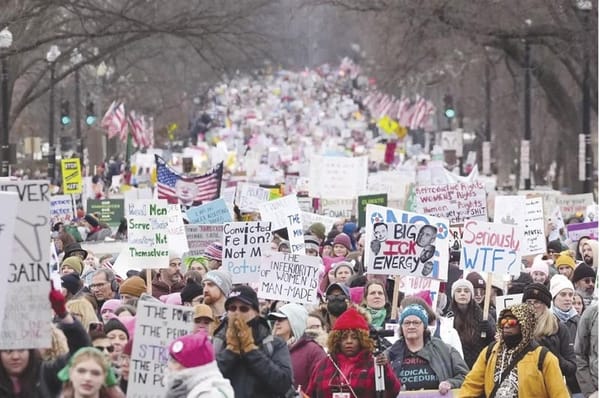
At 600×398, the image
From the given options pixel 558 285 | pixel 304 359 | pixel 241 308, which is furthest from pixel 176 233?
pixel 241 308

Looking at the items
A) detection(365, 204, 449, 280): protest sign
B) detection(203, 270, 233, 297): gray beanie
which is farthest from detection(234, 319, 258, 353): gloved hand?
detection(365, 204, 449, 280): protest sign

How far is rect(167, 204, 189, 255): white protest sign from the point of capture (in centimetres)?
2020

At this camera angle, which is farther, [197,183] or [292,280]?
[197,183]

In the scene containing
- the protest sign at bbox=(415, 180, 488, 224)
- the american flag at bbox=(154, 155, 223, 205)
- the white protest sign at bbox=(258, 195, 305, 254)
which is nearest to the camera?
the white protest sign at bbox=(258, 195, 305, 254)

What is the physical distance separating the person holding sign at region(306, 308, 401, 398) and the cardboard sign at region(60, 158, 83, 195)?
22.6 m

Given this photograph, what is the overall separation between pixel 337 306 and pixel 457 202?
34.0ft

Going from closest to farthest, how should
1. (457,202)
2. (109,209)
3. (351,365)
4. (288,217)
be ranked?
(351,365) < (288,217) < (457,202) < (109,209)

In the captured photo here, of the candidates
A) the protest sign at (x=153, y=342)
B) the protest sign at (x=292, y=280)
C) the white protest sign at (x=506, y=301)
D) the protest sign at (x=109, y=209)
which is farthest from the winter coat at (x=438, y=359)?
the protest sign at (x=109, y=209)

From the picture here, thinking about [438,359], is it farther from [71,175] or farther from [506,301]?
[71,175]

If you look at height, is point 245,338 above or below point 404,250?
below

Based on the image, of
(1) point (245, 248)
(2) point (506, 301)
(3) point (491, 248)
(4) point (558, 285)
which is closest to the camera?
(4) point (558, 285)

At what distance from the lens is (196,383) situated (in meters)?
9.42

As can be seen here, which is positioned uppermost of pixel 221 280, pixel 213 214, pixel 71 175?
pixel 71 175

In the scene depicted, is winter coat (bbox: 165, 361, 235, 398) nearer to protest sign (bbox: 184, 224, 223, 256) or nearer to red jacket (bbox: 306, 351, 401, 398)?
red jacket (bbox: 306, 351, 401, 398)
